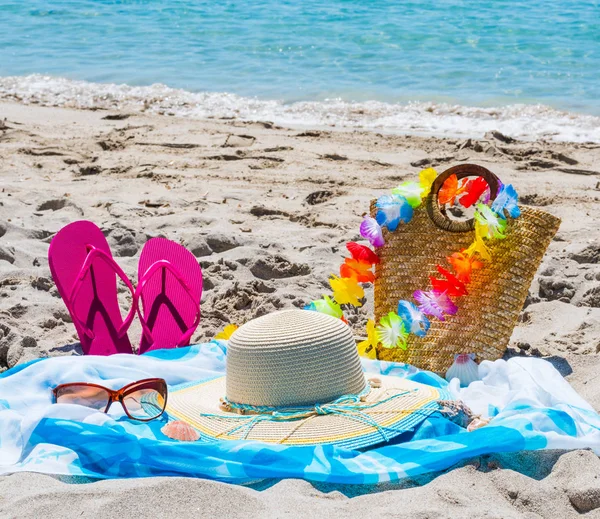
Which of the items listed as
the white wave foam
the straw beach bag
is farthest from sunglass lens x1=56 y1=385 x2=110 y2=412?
the white wave foam

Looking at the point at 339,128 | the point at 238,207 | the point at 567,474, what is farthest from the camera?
the point at 339,128

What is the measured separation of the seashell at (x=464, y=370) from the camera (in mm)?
2963

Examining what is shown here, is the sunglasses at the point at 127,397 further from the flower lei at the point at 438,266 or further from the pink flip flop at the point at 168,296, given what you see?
the flower lei at the point at 438,266

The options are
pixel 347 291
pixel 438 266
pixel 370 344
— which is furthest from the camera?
pixel 347 291

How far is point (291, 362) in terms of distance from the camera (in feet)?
7.69

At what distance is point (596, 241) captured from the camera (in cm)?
423

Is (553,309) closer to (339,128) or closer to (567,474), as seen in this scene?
(567,474)

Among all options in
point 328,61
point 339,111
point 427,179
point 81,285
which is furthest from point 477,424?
point 328,61

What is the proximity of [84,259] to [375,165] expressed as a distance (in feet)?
10.0

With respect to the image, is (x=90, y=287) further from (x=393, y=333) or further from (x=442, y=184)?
(x=442, y=184)

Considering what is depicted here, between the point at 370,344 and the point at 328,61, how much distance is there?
823 centimetres

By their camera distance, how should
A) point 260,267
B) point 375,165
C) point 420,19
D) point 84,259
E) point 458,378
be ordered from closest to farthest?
point 458,378
point 84,259
point 260,267
point 375,165
point 420,19

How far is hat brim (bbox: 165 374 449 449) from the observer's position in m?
2.29

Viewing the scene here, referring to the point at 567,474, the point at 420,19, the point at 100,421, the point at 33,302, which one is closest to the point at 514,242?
the point at 567,474
